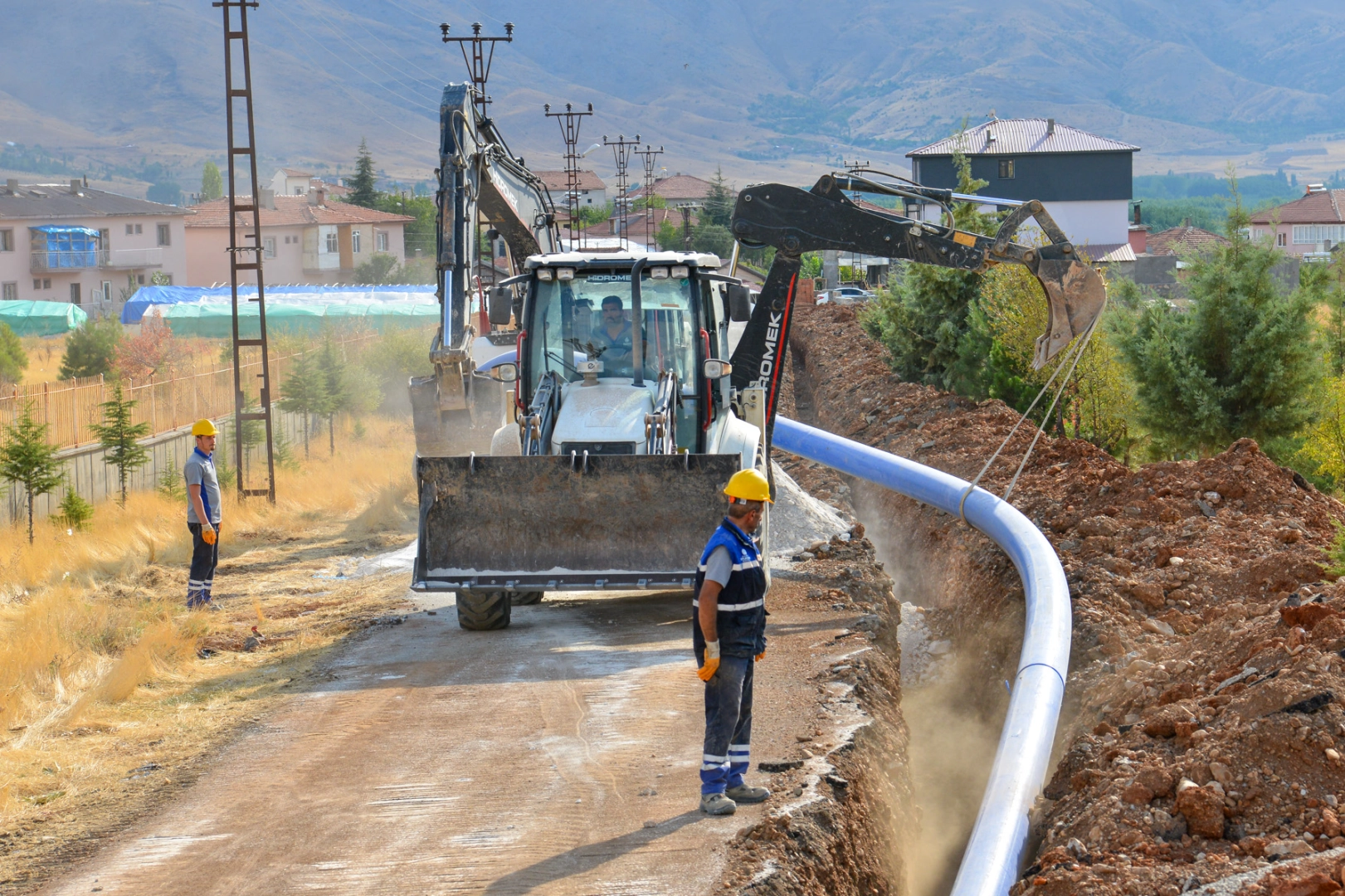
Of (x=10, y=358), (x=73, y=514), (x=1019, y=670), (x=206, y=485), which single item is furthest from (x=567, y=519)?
(x=10, y=358)

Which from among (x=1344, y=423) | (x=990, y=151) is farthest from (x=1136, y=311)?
(x=990, y=151)

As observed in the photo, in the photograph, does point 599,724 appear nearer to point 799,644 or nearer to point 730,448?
point 799,644

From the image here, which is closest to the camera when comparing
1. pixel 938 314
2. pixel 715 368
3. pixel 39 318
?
pixel 715 368

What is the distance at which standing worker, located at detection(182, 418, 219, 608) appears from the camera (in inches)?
548

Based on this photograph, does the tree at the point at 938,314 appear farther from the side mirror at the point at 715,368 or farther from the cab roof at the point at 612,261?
the side mirror at the point at 715,368

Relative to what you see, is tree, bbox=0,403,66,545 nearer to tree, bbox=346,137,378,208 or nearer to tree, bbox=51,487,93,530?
tree, bbox=51,487,93,530

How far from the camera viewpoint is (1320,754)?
6.54 meters

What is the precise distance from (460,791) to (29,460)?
1445 centimetres

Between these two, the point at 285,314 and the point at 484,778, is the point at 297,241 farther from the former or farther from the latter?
the point at 484,778

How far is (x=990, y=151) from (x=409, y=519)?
7145cm

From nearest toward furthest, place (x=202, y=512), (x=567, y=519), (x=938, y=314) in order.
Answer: (x=567, y=519) → (x=202, y=512) → (x=938, y=314)

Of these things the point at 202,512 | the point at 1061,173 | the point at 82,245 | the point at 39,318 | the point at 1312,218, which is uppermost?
the point at 1061,173

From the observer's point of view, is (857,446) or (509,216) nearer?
(857,446)

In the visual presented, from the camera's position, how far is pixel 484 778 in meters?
8.18
